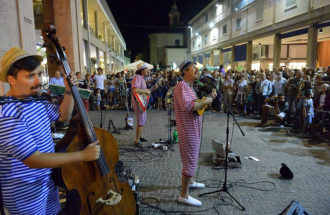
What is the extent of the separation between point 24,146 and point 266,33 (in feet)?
72.6

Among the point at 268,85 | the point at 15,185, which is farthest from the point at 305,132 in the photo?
the point at 15,185

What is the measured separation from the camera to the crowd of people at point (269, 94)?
7730 millimetres

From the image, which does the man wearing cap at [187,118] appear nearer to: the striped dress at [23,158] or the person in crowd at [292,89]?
the striped dress at [23,158]

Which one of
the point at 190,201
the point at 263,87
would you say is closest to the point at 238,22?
the point at 263,87

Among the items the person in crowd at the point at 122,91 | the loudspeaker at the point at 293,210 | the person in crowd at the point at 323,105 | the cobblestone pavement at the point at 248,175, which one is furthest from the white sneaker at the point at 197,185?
the person in crowd at the point at 122,91

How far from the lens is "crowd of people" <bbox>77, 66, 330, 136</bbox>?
304 inches

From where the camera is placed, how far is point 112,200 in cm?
205

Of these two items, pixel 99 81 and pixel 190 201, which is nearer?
pixel 190 201

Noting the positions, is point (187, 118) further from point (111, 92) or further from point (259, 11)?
point (259, 11)

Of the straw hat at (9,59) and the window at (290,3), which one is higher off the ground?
the window at (290,3)

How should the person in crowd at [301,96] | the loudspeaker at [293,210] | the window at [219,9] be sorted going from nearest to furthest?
the loudspeaker at [293,210] → the person in crowd at [301,96] → the window at [219,9]

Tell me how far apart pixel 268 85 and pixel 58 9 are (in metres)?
10.4

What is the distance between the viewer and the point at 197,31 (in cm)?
4203

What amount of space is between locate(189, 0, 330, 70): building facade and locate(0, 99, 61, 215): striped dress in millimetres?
16019
